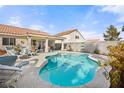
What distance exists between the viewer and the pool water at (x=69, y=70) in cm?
652

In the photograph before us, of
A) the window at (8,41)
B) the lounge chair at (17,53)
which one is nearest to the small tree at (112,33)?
the lounge chair at (17,53)

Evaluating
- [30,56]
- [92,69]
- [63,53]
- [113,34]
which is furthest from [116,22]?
[30,56]

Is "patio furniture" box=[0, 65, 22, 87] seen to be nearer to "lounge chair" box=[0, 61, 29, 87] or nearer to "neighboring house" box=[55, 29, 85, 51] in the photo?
"lounge chair" box=[0, 61, 29, 87]

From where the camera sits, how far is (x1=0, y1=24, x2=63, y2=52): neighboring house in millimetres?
6935

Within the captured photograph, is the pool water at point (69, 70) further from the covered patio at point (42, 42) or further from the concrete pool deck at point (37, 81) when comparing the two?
the covered patio at point (42, 42)

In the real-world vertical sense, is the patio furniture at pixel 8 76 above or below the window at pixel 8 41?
below

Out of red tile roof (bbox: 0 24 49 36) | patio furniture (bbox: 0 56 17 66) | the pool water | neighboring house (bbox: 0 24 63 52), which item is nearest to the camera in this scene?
patio furniture (bbox: 0 56 17 66)

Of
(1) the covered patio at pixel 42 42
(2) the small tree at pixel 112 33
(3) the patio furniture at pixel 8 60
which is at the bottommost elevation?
(3) the patio furniture at pixel 8 60

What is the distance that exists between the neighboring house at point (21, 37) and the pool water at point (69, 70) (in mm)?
934

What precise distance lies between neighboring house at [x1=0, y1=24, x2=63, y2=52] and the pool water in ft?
3.07

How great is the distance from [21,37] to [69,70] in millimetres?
2619

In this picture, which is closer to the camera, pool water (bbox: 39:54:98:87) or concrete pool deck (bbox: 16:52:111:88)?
concrete pool deck (bbox: 16:52:111:88)

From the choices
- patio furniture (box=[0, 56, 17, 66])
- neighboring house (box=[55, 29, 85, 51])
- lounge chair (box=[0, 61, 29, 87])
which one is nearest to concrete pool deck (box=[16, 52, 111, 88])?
lounge chair (box=[0, 61, 29, 87])
